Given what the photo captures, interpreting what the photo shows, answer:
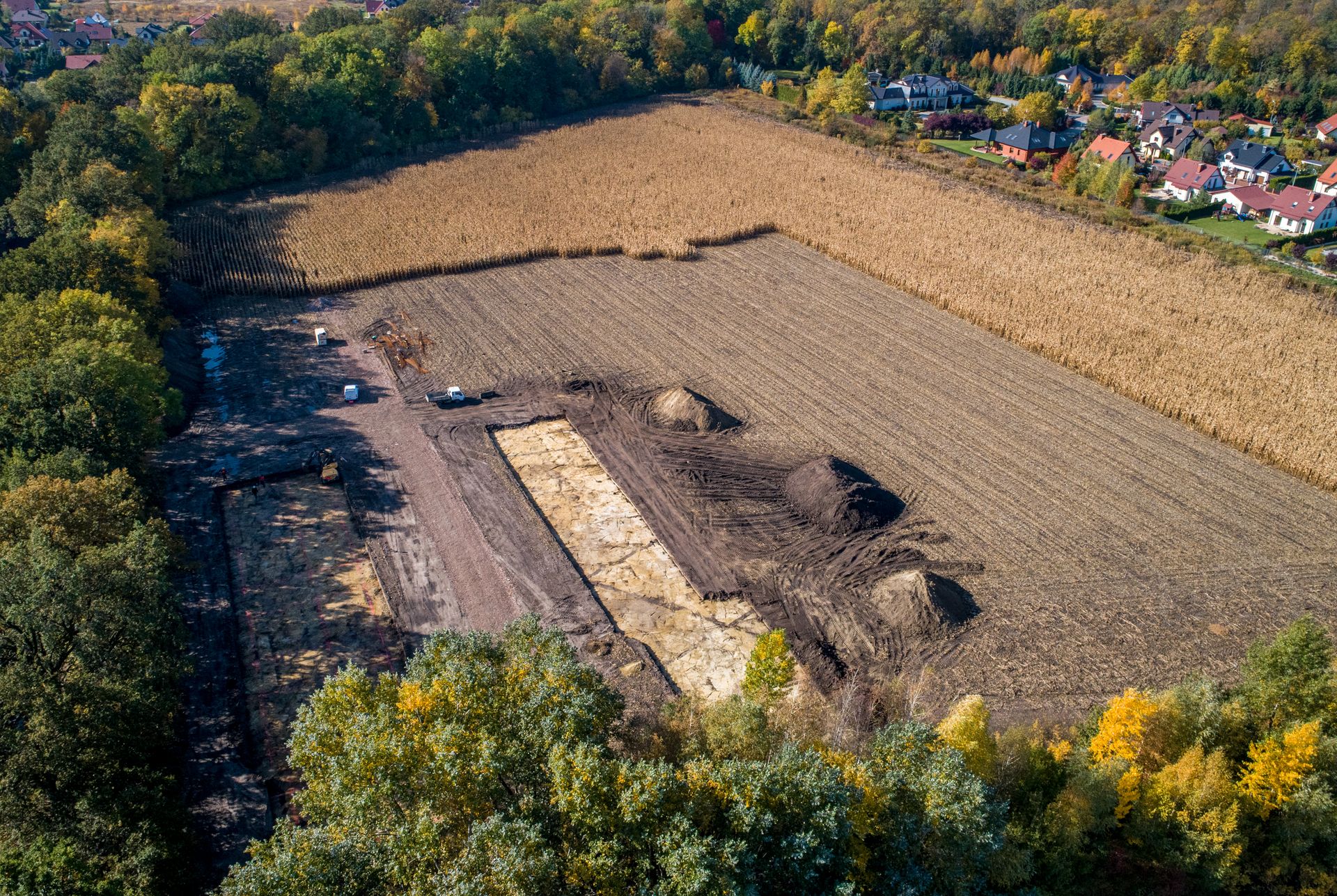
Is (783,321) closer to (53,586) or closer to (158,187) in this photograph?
(53,586)

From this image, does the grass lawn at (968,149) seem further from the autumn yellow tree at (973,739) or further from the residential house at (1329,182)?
the autumn yellow tree at (973,739)

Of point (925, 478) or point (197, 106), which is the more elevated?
point (197, 106)

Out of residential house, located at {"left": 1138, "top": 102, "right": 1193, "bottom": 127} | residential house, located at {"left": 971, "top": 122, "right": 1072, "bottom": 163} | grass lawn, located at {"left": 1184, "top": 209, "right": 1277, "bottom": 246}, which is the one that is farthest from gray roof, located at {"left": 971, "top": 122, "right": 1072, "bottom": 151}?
grass lawn, located at {"left": 1184, "top": 209, "right": 1277, "bottom": 246}

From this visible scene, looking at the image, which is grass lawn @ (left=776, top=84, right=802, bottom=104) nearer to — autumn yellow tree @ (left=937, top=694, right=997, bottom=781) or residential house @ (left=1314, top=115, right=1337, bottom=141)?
residential house @ (left=1314, top=115, right=1337, bottom=141)

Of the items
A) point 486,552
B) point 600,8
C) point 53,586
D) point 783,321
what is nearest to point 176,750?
point 53,586

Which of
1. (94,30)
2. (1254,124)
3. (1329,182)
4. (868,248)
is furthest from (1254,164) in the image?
(94,30)

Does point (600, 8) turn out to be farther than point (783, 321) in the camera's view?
Yes
